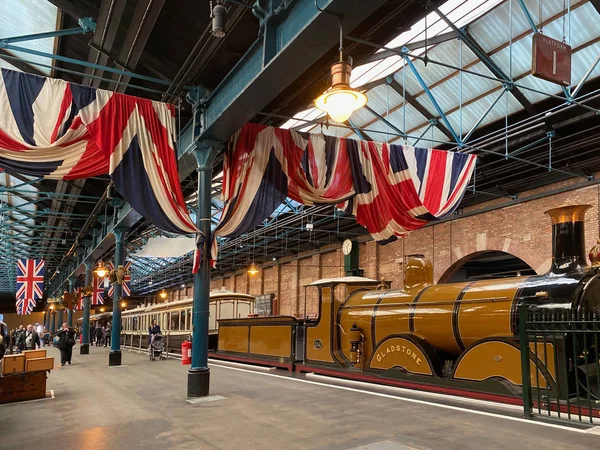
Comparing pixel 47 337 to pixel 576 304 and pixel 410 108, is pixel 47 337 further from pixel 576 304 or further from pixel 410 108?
pixel 576 304

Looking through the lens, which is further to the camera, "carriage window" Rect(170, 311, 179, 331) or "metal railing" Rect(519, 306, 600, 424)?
"carriage window" Rect(170, 311, 179, 331)

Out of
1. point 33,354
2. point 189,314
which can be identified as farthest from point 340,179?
point 189,314

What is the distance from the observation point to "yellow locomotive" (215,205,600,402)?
6.16 meters

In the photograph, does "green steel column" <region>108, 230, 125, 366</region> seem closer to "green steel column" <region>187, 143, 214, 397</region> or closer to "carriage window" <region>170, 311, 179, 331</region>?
"carriage window" <region>170, 311, 179, 331</region>

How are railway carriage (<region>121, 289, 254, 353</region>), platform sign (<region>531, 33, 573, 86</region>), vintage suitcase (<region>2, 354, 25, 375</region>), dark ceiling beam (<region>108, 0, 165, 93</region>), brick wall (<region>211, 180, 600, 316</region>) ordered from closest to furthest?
platform sign (<region>531, 33, 573, 86</region>)
dark ceiling beam (<region>108, 0, 165, 93</region>)
vintage suitcase (<region>2, 354, 25, 375</region>)
brick wall (<region>211, 180, 600, 316</region>)
railway carriage (<region>121, 289, 254, 353</region>)

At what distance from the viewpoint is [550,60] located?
616 cm

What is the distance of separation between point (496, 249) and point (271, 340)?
7767 millimetres

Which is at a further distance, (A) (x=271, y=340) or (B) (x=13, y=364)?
(A) (x=271, y=340)

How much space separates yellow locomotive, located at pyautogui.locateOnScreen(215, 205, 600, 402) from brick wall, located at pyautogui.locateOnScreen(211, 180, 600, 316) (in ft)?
4.89

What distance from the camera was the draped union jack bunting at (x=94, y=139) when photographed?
645 centimetres

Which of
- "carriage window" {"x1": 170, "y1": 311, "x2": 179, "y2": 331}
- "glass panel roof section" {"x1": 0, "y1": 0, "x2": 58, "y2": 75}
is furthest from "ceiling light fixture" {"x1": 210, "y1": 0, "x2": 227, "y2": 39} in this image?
"carriage window" {"x1": 170, "y1": 311, "x2": 179, "y2": 331}

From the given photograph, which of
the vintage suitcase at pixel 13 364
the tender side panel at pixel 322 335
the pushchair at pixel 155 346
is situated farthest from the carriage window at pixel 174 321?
the vintage suitcase at pixel 13 364

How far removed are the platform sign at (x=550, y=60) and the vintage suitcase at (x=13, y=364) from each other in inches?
351

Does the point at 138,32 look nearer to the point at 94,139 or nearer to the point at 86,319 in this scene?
the point at 94,139
